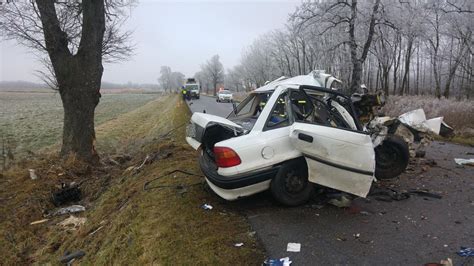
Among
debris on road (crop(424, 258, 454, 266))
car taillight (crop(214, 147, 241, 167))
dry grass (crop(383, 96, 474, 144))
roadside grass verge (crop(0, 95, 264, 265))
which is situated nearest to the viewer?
debris on road (crop(424, 258, 454, 266))

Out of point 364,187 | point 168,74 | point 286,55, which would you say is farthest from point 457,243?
point 168,74

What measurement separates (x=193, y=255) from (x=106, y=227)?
200cm

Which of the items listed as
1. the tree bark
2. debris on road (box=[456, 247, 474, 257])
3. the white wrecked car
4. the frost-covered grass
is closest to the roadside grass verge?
the white wrecked car

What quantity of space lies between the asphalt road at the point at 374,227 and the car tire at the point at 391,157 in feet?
0.74

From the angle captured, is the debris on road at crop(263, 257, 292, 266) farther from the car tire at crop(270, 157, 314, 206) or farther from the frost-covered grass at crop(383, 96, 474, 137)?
the frost-covered grass at crop(383, 96, 474, 137)

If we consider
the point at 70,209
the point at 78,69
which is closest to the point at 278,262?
the point at 70,209

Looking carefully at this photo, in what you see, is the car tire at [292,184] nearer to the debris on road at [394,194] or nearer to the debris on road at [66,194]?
the debris on road at [394,194]

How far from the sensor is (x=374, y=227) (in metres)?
3.76

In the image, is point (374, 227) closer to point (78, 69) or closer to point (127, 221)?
point (127, 221)

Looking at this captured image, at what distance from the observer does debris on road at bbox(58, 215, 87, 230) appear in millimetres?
5336

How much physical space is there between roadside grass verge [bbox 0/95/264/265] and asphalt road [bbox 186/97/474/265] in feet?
1.21

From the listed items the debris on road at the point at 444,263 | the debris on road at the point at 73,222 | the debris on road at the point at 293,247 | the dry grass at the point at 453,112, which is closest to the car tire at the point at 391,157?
the debris on road at the point at 444,263

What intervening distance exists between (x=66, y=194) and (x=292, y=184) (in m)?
4.83

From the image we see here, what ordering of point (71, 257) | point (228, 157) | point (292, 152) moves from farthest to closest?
Answer: point (292, 152), point (71, 257), point (228, 157)
